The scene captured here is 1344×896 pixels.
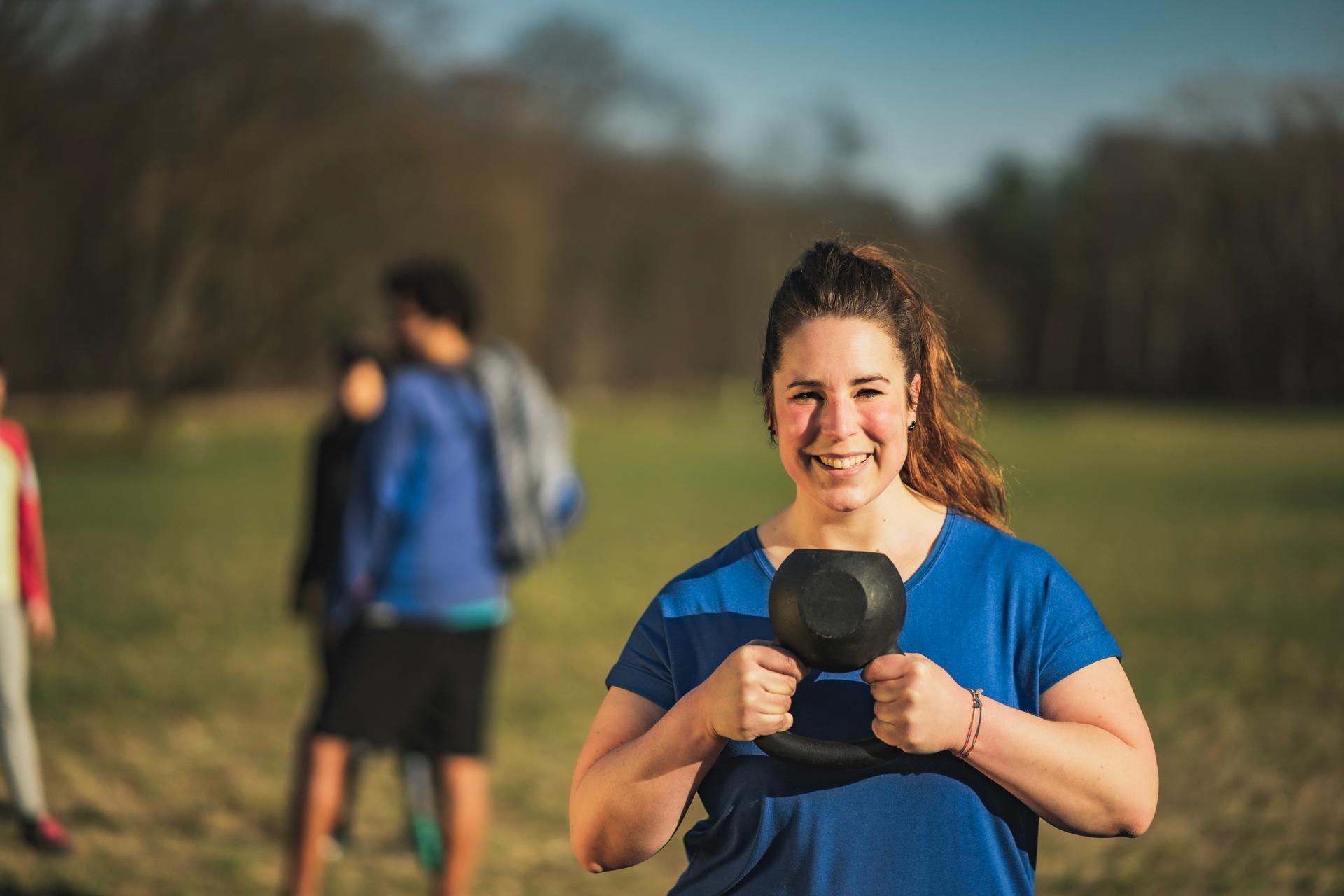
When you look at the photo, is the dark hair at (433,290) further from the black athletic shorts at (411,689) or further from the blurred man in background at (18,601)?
the blurred man in background at (18,601)

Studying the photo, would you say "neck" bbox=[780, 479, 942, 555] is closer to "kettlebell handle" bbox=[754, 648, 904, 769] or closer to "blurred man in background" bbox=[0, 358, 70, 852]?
"kettlebell handle" bbox=[754, 648, 904, 769]

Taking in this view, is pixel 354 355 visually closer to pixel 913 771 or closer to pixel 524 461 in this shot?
pixel 524 461

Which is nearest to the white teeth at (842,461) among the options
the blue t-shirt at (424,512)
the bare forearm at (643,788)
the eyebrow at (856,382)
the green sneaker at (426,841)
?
the eyebrow at (856,382)

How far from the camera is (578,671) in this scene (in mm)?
10297

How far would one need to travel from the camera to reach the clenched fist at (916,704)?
5.67ft

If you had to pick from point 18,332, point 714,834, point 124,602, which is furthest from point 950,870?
point 18,332

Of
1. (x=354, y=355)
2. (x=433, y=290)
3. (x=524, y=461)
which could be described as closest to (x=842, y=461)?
(x=524, y=461)

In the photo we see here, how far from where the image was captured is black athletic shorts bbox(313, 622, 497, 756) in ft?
15.8

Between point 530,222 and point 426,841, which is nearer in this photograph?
point 426,841

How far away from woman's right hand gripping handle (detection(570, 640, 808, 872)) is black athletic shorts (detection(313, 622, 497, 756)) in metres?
2.87

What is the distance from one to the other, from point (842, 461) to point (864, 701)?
0.37 m

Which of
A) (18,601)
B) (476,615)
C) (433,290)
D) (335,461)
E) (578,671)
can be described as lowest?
(578,671)

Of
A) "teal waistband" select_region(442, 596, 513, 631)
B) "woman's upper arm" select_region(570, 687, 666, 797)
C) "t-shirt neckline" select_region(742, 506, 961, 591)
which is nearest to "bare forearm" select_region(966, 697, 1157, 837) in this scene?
"t-shirt neckline" select_region(742, 506, 961, 591)

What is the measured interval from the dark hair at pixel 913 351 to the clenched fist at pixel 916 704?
0.49m
